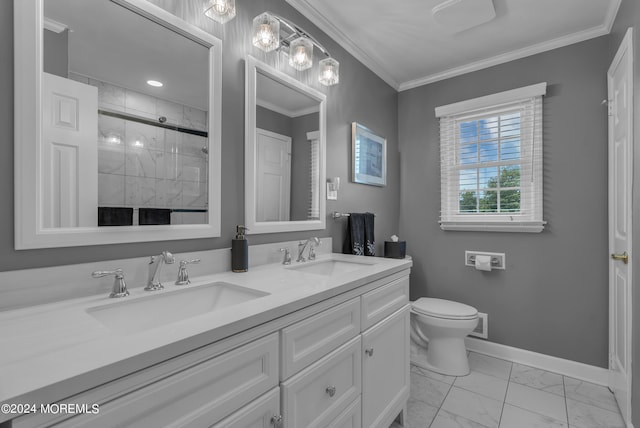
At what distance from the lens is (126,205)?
3.68 feet

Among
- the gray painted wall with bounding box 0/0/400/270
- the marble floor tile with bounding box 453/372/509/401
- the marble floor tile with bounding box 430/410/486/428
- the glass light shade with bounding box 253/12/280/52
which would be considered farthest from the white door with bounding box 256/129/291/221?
the marble floor tile with bounding box 453/372/509/401

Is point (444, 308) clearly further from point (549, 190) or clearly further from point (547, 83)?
point (547, 83)

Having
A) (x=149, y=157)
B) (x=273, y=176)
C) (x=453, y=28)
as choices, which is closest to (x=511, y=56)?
(x=453, y=28)

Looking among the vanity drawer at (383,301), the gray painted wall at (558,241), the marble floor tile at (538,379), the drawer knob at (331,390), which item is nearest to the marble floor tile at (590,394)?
the marble floor tile at (538,379)

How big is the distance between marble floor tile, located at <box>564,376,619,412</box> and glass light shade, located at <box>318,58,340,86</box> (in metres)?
2.57

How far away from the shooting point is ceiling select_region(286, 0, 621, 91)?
1.94m

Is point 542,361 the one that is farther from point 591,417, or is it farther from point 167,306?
point 167,306

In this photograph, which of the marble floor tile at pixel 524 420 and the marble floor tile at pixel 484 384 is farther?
the marble floor tile at pixel 484 384

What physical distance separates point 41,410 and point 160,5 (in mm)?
1380

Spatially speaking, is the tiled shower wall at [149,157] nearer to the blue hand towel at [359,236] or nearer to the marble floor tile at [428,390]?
the blue hand towel at [359,236]

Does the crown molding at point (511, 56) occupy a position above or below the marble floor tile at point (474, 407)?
above

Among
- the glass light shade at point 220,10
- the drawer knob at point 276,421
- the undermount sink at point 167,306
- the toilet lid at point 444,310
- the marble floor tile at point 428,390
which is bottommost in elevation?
the marble floor tile at point 428,390

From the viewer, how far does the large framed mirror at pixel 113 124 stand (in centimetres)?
92

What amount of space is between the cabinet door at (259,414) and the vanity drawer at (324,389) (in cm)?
4
